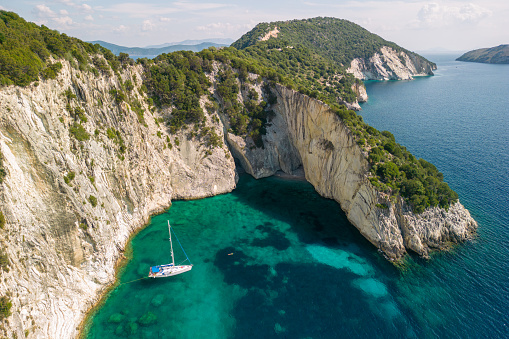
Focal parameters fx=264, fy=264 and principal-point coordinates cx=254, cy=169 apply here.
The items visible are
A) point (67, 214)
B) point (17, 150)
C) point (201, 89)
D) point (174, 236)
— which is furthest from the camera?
point (201, 89)

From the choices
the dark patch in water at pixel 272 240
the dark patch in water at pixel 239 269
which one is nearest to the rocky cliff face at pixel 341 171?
the dark patch in water at pixel 272 240

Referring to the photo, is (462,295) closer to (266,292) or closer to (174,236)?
(266,292)

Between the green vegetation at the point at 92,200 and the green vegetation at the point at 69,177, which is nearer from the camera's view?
the green vegetation at the point at 69,177

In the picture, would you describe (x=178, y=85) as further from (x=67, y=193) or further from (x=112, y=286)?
(x=112, y=286)

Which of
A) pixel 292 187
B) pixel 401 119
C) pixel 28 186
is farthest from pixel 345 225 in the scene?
pixel 401 119

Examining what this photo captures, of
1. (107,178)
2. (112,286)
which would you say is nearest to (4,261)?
(112,286)

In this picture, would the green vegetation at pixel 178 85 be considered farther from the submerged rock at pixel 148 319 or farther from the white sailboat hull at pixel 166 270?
the submerged rock at pixel 148 319
